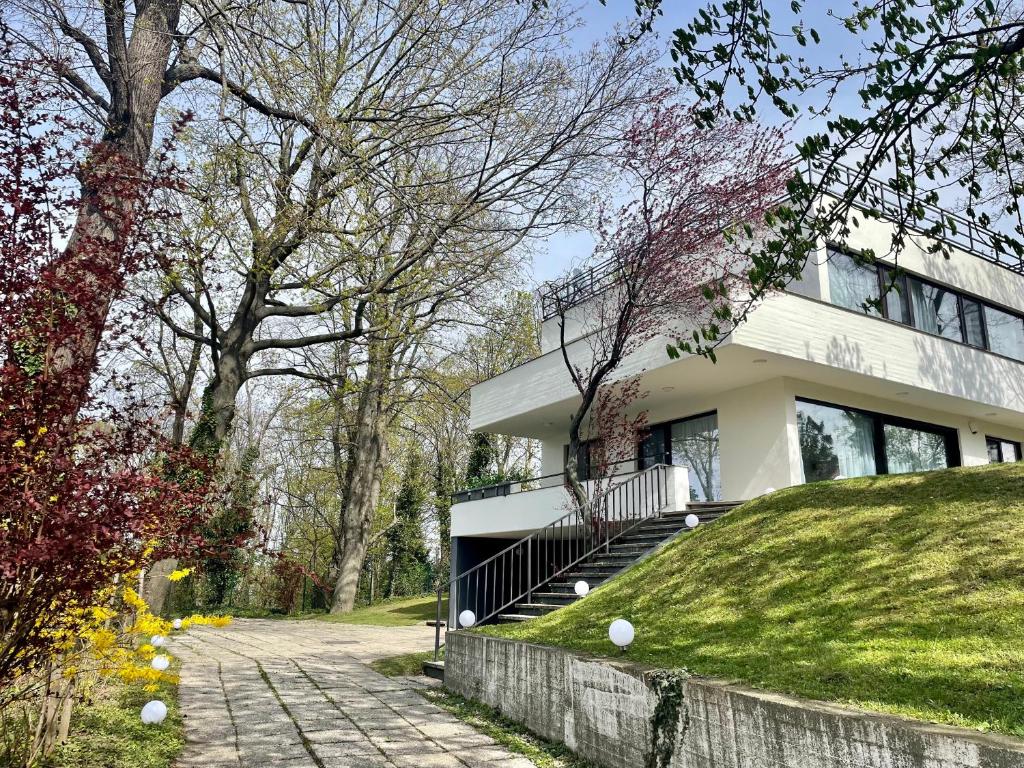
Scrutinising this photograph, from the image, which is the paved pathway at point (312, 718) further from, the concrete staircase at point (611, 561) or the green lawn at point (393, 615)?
the green lawn at point (393, 615)

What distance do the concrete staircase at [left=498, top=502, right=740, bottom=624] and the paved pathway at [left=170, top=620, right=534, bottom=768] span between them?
2092mm

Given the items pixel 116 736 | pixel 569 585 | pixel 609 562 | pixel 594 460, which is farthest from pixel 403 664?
pixel 594 460

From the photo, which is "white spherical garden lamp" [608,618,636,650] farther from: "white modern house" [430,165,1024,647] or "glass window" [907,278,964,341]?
"glass window" [907,278,964,341]

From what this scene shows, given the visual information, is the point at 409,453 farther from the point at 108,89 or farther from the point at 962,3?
the point at 962,3

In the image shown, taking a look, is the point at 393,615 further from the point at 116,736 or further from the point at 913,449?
the point at 116,736

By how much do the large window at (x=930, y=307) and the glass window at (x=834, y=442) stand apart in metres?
2.00

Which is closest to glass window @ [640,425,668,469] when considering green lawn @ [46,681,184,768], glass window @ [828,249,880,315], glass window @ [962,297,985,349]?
glass window @ [828,249,880,315]

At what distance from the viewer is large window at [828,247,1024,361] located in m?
12.7

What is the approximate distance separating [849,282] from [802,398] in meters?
2.53

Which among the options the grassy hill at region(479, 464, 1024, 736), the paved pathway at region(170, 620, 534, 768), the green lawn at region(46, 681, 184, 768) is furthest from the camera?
the paved pathway at region(170, 620, 534, 768)

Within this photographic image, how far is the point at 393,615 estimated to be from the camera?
18.7m

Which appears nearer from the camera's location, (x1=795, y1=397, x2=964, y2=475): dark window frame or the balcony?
the balcony

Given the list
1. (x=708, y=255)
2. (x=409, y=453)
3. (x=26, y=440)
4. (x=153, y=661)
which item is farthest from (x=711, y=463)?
(x=409, y=453)

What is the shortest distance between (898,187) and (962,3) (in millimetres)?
1140
